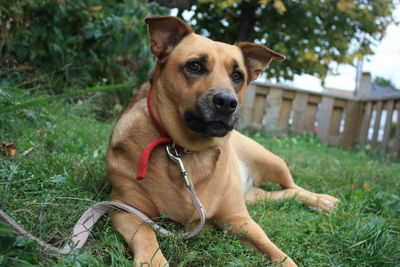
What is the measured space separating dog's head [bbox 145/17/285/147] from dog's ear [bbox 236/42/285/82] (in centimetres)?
18

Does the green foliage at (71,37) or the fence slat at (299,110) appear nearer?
the green foliage at (71,37)

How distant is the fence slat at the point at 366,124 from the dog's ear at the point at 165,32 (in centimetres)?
714

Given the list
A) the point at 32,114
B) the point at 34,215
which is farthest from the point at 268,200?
the point at 32,114

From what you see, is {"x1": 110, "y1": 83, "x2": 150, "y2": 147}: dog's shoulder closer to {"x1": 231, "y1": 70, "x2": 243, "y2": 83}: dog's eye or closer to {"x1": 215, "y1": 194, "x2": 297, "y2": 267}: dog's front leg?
{"x1": 231, "y1": 70, "x2": 243, "y2": 83}: dog's eye

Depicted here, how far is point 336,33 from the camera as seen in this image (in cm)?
734

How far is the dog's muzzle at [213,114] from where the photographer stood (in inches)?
84.3

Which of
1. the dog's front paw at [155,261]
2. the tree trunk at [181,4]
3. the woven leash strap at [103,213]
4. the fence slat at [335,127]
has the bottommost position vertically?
the fence slat at [335,127]

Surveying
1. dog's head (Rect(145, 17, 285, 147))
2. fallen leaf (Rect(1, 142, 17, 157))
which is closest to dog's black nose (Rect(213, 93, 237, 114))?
dog's head (Rect(145, 17, 285, 147))

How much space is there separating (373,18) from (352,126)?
2.58m

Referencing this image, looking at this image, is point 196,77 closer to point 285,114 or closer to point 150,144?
point 150,144

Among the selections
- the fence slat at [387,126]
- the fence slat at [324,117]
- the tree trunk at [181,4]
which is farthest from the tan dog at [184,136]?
the fence slat at [324,117]

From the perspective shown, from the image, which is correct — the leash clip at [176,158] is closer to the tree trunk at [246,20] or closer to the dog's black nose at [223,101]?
the dog's black nose at [223,101]

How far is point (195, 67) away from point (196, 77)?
0.07 meters

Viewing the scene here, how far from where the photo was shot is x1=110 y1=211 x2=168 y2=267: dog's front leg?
5.84ft
